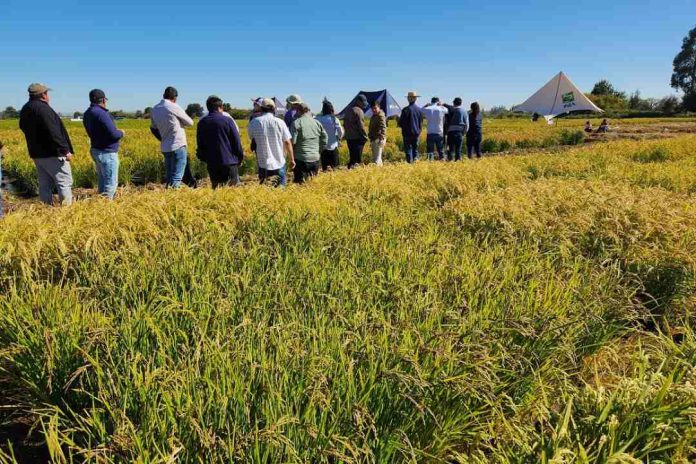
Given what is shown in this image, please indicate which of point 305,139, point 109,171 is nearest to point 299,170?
point 305,139

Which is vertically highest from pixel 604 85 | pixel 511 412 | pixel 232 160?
pixel 604 85

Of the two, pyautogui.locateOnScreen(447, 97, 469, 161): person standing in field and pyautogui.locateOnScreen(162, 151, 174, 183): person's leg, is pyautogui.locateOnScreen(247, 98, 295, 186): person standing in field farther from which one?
pyautogui.locateOnScreen(447, 97, 469, 161): person standing in field

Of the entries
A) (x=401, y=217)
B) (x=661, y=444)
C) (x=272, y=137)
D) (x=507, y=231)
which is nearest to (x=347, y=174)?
(x=272, y=137)

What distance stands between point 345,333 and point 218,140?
17.2 feet

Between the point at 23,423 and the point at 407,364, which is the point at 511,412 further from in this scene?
the point at 23,423

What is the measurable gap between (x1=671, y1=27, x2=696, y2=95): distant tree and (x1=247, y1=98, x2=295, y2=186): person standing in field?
98.1 m

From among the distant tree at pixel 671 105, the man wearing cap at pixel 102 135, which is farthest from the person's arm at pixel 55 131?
the distant tree at pixel 671 105

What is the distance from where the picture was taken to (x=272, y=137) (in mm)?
6977

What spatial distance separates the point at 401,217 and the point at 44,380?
9.78 feet

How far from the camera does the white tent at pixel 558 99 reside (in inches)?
957

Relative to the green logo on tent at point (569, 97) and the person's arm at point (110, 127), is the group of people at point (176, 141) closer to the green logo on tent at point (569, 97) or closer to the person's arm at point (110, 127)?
the person's arm at point (110, 127)

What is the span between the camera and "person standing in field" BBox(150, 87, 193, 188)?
6.71 meters

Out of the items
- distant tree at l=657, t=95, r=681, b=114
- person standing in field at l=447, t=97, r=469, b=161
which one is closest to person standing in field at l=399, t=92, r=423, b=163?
person standing in field at l=447, t=97, r=469, b=161

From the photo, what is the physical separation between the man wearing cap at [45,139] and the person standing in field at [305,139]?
326 cm
